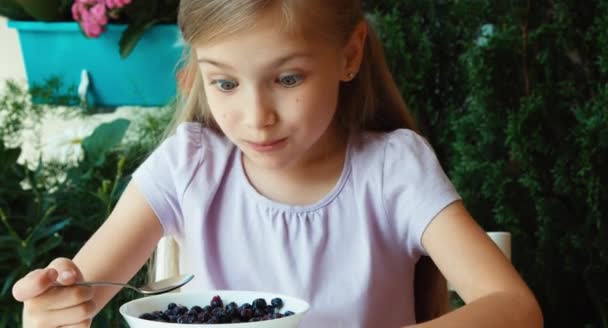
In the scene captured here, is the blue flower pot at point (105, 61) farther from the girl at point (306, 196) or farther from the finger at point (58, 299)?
the finger at point (58, 299)

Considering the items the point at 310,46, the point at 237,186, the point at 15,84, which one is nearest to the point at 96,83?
the point at 15,84

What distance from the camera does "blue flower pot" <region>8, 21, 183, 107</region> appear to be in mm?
2980

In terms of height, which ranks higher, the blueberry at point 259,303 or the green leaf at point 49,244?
the blueberry at point 259,303

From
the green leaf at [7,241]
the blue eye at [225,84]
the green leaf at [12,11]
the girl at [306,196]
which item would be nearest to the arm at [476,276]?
the girl at [306,196]

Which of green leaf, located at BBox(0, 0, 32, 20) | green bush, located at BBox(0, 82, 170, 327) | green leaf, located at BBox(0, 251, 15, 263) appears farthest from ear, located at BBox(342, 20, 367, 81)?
green leaf, located at BBox(0, 0, 32, 20)

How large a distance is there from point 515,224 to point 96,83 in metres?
1.34

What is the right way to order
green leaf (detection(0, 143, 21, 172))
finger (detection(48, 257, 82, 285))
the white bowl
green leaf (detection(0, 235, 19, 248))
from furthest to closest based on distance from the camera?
green leaf (detection(0, 143, 21, 172)) → green leaf (detection(0, 235, 19, 248)) → finger (detection(48, 257, 82, 285)) → the white bowl

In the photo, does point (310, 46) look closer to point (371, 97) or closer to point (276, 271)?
point (371, 97)

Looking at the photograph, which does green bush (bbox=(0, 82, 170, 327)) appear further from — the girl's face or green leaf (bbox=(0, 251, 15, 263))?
the girl's face

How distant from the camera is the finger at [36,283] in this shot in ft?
4.17

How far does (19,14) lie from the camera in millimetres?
3119

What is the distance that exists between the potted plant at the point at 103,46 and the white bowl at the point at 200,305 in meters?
1.76

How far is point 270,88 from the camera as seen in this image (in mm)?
1317

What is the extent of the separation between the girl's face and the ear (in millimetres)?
79
